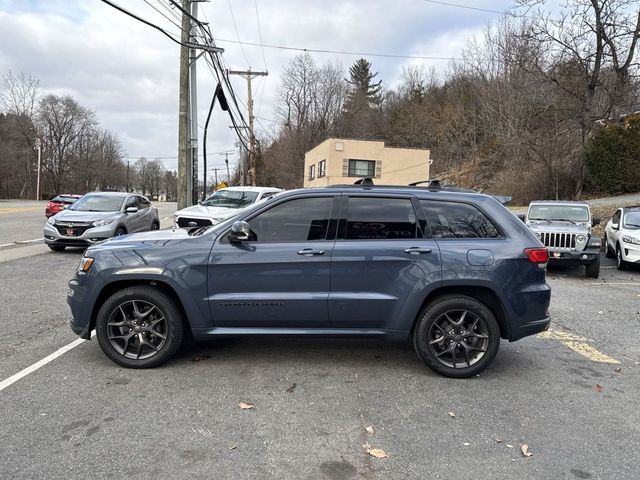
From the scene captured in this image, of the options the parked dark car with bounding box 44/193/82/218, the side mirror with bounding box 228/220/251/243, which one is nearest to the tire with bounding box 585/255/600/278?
the side mirror with bounding box 228/220/251/243

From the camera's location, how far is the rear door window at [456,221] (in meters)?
4.44

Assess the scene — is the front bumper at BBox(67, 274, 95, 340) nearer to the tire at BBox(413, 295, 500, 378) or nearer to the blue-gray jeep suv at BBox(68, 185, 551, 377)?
the blue-gray jeep suv at BBox(68, 185, 551, 377)

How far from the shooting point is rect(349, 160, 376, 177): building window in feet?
123

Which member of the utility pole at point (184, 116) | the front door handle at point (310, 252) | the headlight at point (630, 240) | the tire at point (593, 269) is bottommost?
the tire at point (593, 269)

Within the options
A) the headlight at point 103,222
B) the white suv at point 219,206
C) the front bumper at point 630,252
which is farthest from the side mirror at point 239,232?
the front bumper at point 630,252

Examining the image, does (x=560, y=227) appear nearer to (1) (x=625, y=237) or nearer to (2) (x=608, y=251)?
(1) (x=625, y=237)

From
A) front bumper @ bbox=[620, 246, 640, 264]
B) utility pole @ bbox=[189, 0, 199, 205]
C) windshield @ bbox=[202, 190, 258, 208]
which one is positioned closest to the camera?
front bumper @ bbox=[620, 246, 640, 264]

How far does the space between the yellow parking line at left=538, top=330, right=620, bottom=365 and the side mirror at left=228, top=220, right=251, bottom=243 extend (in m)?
3.89

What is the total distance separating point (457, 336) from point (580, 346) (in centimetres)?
215

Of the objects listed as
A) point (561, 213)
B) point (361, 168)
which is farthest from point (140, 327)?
point (361, 168)

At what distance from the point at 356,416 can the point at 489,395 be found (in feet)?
4.13

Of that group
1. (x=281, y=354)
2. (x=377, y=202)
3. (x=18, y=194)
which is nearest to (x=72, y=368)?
(x=281, y=354)

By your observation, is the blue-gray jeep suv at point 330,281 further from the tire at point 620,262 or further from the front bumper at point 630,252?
the tire at point 620,262

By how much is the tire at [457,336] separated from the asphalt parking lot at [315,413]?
158 millimetres
